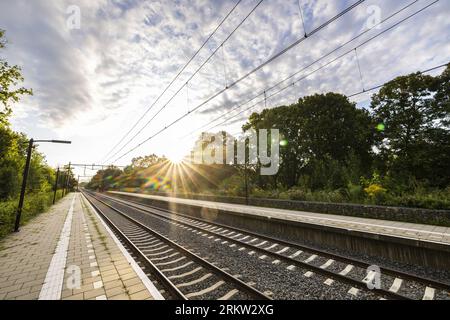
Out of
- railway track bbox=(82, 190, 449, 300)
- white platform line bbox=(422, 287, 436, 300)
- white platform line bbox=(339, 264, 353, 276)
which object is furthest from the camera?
white platform line bbox=(339, 264, 353, 276)

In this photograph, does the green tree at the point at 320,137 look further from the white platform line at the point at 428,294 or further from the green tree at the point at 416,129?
the white platform line at the point at 428,294

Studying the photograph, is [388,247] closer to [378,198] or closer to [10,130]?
[378,198]

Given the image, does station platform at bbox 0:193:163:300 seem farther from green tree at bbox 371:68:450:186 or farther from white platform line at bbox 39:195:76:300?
green tree at bbox 371:68:450:186

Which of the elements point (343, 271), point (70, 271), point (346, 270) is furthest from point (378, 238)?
point (70, 271)

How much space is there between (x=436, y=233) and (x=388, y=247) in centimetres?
213

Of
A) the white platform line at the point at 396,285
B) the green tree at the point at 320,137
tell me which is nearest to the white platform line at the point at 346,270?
the white platform line at the point at 396,285

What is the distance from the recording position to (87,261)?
6.05 m

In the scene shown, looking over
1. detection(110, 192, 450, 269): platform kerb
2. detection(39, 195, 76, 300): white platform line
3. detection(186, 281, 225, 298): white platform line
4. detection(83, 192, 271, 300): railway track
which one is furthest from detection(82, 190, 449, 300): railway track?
detection(39, 195, 76, 300): white platform line

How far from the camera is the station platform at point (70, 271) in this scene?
4.09 metres

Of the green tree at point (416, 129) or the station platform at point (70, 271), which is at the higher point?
the green tree at point (416, 129)

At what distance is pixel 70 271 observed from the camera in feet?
17.2

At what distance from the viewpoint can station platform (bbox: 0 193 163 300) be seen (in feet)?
13.4

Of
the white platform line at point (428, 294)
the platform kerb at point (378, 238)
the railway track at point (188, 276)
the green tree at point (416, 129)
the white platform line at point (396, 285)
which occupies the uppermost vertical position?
the green tree at point (416, 129)

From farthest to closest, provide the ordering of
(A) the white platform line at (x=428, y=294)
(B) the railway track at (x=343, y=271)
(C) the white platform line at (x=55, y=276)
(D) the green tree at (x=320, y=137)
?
(D) the green tree at (x=320, y=137)
(B) the railway track at (x=343, y=271)
(A) the white platform line at (x=428, y=294)
(C) the white platform line at (x=55, y=276)
